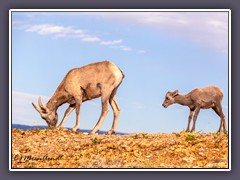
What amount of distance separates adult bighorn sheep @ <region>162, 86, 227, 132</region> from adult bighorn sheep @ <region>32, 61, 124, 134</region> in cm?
338

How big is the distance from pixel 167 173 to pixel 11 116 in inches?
165

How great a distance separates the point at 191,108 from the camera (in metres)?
23.7

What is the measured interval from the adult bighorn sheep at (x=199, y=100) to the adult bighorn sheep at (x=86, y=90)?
338 centimetres

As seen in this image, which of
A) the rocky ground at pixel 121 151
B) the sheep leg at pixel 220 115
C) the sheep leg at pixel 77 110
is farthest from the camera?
the sheep leg at pixel 220 115

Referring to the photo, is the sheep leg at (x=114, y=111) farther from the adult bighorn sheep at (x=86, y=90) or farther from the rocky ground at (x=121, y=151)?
the rocky ground at (x=121, y=151)

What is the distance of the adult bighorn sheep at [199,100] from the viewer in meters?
22.2

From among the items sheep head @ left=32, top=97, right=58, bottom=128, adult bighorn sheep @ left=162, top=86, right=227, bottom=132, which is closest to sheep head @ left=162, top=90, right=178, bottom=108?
adult bighorn sheep @ left=162, top=86, right=227, bottom=132

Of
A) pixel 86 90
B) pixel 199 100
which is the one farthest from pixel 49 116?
pixel 199 100

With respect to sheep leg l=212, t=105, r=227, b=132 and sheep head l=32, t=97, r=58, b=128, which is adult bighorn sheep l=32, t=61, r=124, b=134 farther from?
sheep leg l=212, t=105, r=227, b=132

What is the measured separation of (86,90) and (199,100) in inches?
189

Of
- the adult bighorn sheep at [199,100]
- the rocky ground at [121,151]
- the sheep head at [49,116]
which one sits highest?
the adult bighorn sheep at [199,100]

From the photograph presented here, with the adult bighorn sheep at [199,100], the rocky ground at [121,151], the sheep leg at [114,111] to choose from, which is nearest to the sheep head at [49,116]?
the sheep leg at [114,111]

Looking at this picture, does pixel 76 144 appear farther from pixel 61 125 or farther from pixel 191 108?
pixel 191 108

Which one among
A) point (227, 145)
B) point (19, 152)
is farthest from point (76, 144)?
point (227, 145)
